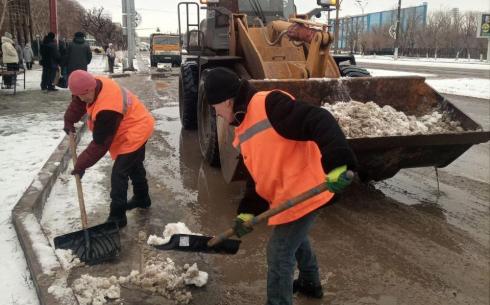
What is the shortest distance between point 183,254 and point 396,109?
3.02m

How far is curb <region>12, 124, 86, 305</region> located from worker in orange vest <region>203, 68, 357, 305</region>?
4.09 feet

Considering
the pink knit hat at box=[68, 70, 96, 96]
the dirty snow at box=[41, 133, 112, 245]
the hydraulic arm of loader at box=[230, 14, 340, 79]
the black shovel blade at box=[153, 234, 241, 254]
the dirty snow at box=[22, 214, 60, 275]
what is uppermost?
the hydraulic arm of loader at box=[230, 14, 340, 79]

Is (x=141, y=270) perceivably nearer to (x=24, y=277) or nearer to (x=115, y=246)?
(x=115, y=246)

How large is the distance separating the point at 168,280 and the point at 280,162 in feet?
4.52

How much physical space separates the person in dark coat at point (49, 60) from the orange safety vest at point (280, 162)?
1184cm

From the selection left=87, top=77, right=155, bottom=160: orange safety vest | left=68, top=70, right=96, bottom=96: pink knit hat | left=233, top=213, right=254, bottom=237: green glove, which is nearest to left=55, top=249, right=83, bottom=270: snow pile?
left=87, top=77, right=155, bottom=160: orange safety vest

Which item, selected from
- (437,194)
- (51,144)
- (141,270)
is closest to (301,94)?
(437,194)

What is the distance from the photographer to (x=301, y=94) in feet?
16.9

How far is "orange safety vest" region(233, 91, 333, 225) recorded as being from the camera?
8.35 ft

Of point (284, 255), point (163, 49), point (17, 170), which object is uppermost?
point (163, 49)

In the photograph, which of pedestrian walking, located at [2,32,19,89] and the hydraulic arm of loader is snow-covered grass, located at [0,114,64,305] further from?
pedestrian walking, located at [2,32,19,89]

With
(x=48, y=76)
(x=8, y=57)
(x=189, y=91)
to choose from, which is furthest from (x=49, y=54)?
(x=189, y=91)

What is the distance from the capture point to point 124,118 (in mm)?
4203

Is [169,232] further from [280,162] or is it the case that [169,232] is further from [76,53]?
[76,53]
